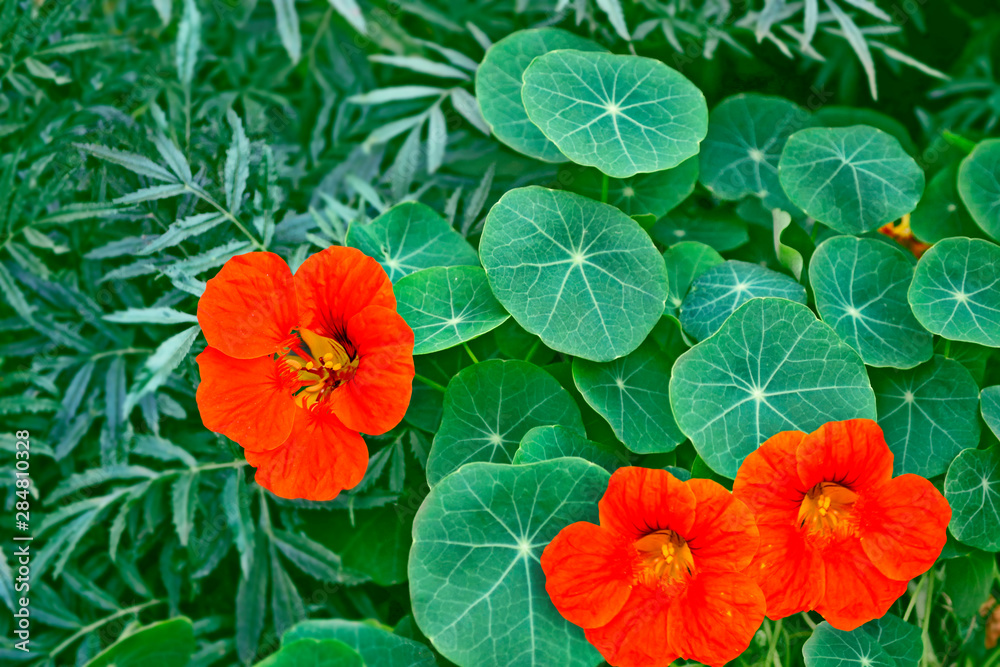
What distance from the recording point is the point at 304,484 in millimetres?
609

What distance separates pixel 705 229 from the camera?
0.87 metres

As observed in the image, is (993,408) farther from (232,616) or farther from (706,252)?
(232,616)

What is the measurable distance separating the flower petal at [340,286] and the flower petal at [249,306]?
0.01m

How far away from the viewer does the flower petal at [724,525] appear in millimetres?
535

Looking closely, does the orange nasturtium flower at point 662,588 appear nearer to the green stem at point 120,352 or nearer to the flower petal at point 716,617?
the flower petal at point 716,617

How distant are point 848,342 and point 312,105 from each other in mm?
902

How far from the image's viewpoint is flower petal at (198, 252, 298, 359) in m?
0.60

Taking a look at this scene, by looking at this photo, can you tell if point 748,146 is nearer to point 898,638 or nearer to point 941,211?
point 941,211

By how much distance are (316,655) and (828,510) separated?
462 mm

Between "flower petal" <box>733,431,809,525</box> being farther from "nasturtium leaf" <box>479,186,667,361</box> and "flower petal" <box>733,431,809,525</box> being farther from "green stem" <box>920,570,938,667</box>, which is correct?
"green stem" <box>920,570,938,667</box>

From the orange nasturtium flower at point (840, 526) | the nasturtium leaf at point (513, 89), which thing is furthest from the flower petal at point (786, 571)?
the nasturtium leaf at point (513, 89)

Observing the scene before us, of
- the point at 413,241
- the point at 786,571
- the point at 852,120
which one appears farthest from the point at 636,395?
the point at 852,120

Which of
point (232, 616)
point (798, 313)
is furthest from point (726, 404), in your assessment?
point (232, 616)

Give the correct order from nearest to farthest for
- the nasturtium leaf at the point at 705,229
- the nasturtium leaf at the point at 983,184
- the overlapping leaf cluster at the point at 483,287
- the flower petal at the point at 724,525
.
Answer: the flower petal at the point at 724,525, the overlapping leaf cluster at the point at 483,287, the nasturtium leaf at the point at 983,184, the nasturtium leaf at the point at 705,229
